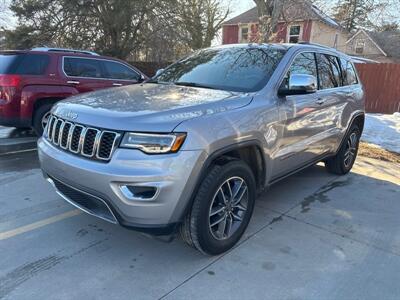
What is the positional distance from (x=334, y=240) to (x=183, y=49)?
64.7 ft

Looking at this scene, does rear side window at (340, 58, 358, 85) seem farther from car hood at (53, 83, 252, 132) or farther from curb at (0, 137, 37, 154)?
curb at (0, 137, 37, 154)

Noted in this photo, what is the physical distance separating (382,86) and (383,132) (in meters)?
6.07

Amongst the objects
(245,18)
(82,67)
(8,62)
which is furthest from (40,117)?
(245,18)

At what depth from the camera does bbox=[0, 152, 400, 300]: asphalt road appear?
2783mm

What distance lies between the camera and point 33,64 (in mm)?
6875

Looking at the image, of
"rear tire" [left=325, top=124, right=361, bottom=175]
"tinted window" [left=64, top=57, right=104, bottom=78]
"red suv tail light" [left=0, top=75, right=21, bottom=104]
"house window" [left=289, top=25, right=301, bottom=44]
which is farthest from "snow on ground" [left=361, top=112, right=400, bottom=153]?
"house window" [left=289, top=25, right=301, bottom=44]

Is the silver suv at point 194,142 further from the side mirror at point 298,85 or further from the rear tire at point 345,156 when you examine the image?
the rear tire at point 345,156

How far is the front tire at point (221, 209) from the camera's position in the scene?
114 inches

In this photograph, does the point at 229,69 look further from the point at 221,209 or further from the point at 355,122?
the point at 355,122

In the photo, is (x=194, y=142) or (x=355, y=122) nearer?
(x=194, y=142)

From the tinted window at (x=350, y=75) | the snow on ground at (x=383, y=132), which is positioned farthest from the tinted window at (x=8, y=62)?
the snow on ground at (x=383, y=132)

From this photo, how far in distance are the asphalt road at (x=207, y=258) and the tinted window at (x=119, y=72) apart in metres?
4.35

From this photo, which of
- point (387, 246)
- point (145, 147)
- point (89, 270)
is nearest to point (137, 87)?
point (145, 147)

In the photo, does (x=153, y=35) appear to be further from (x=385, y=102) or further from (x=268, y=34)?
(x=385, y=102)
